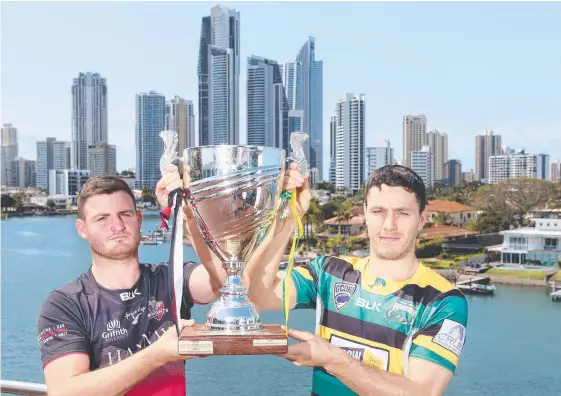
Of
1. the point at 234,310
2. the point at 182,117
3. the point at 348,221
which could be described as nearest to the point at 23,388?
the point at 234,310

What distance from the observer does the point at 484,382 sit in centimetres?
1564

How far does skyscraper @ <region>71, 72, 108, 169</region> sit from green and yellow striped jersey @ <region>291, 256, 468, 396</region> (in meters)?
66.0

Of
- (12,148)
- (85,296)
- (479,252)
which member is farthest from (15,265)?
(12,148)

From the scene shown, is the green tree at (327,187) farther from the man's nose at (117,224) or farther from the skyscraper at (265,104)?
the man's nose at (117,224)

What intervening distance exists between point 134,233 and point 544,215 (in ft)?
125

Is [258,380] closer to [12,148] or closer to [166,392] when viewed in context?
[166,392]

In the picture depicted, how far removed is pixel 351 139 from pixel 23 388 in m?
50.5

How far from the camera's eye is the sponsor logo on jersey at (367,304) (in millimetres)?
1210

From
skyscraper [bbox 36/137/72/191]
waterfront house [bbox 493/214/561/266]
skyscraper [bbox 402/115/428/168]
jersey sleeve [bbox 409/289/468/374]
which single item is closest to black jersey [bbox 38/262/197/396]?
jersey sleeve [bbox 409/289/468/374]

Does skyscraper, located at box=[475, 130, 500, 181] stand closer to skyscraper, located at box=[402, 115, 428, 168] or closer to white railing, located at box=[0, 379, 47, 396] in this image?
skyscraper, located at box=[402, 115, 428, 168]

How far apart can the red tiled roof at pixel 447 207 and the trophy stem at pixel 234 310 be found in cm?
3521

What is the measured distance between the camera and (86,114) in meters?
67.9

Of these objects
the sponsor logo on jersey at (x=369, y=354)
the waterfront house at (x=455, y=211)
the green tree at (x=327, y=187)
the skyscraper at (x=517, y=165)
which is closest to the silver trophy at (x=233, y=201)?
the sponsor logo on jersey at (x=369, y=354)

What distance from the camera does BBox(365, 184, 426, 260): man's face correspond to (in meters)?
1.21
